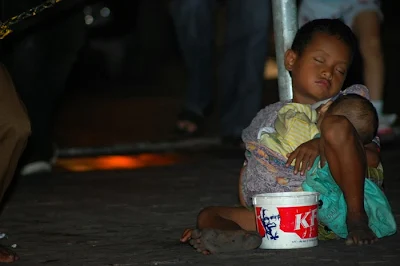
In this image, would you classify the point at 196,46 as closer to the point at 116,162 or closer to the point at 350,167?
the point at 116,162

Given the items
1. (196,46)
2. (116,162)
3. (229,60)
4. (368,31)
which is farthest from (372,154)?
(196,46)

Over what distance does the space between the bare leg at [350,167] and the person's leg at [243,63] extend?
143 inches

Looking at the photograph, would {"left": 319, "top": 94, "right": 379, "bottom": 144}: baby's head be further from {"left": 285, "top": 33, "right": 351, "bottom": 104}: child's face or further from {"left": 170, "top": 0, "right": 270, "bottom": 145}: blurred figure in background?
{"left": 170, "top": 0, "right": 270, "bottom": 145}: blurred figure in background

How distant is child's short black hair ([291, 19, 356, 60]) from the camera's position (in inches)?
198

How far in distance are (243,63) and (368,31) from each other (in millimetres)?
945

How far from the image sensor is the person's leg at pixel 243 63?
830 cm

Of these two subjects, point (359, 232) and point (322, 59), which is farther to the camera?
point (322, 59)

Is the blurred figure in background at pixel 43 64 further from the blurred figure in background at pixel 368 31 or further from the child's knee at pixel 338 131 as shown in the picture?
the child's knee at pixel 338 131

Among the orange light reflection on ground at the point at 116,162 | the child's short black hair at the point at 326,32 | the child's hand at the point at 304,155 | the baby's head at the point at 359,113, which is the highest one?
the child's short black hair at the point at 326,32

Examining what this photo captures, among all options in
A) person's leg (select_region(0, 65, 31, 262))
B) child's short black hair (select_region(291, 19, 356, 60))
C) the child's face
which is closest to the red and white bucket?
the child's face

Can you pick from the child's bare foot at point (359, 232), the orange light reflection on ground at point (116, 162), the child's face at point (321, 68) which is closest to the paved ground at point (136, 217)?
the child's bare foot at point (359, 232)

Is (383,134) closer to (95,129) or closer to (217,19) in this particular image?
(95,129)

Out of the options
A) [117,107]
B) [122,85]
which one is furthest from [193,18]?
[122,85]

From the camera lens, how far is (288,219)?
464 centimetres
